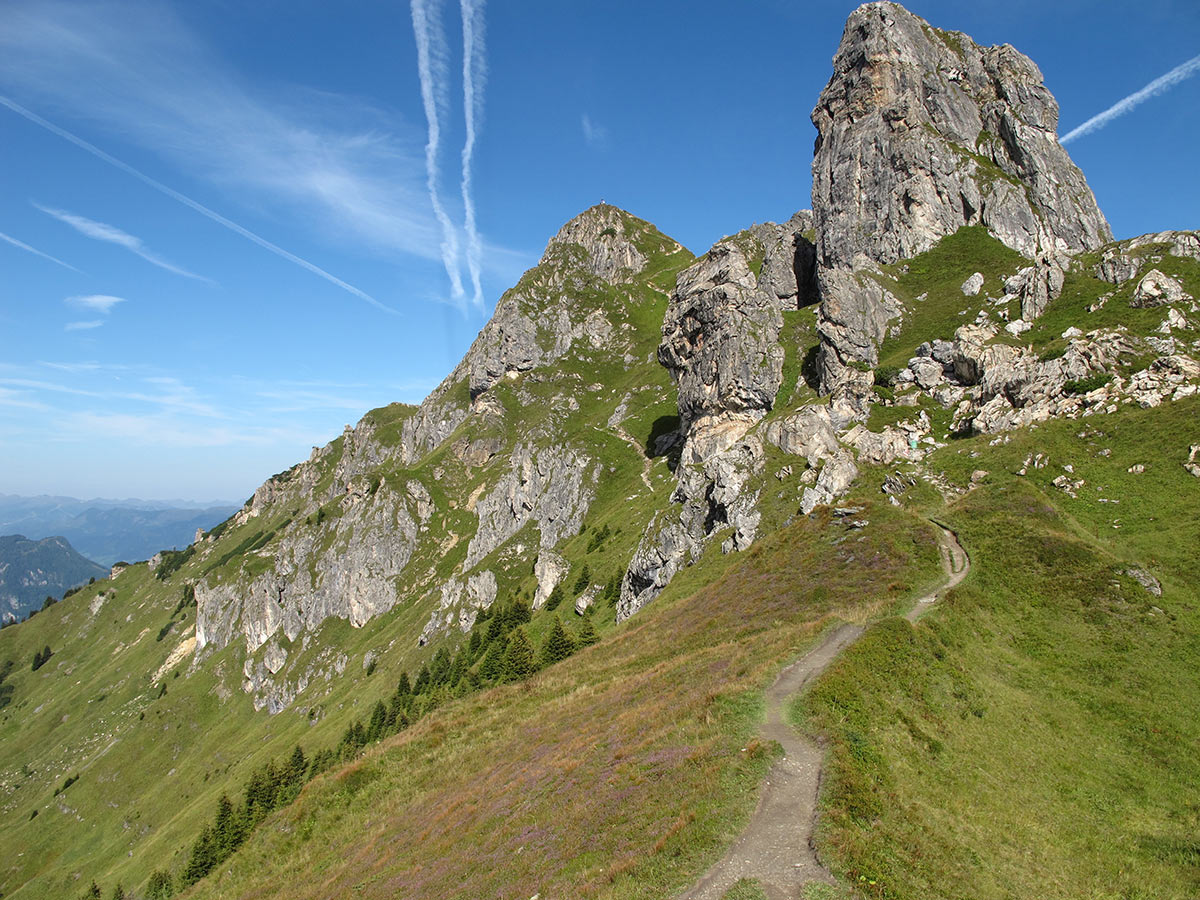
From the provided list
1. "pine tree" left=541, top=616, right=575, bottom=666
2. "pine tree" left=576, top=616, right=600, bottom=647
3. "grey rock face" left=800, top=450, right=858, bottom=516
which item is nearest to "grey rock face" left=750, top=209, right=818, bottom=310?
"grey rock face" left=800, top=450, right=858, bottom=516

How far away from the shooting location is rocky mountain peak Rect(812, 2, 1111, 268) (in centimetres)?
10019

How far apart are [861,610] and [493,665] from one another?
73307 millimetres

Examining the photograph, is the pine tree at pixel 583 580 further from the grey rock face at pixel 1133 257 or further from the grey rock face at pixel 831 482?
the grey rock face at pixel 1133 257

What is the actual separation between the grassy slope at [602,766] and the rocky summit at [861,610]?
0.71 feet

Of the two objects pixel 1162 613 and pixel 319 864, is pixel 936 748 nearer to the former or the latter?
pixel 1162 613

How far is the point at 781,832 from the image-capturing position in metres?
15.2

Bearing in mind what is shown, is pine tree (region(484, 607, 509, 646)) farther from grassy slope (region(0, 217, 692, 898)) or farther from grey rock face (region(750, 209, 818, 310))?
grey rock face (region(750, 209, 818, 310))

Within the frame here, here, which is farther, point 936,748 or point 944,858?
point 936,748

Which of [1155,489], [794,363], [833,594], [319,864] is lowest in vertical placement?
[319,864]

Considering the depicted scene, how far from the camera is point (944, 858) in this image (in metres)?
14.4

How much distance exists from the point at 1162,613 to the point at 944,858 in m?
27.2

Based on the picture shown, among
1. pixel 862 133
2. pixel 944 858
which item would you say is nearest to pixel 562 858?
pixel 944 858

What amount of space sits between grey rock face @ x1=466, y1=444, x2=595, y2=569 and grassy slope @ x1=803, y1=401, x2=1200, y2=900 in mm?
115884

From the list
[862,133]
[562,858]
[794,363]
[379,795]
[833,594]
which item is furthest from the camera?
[862,133]
